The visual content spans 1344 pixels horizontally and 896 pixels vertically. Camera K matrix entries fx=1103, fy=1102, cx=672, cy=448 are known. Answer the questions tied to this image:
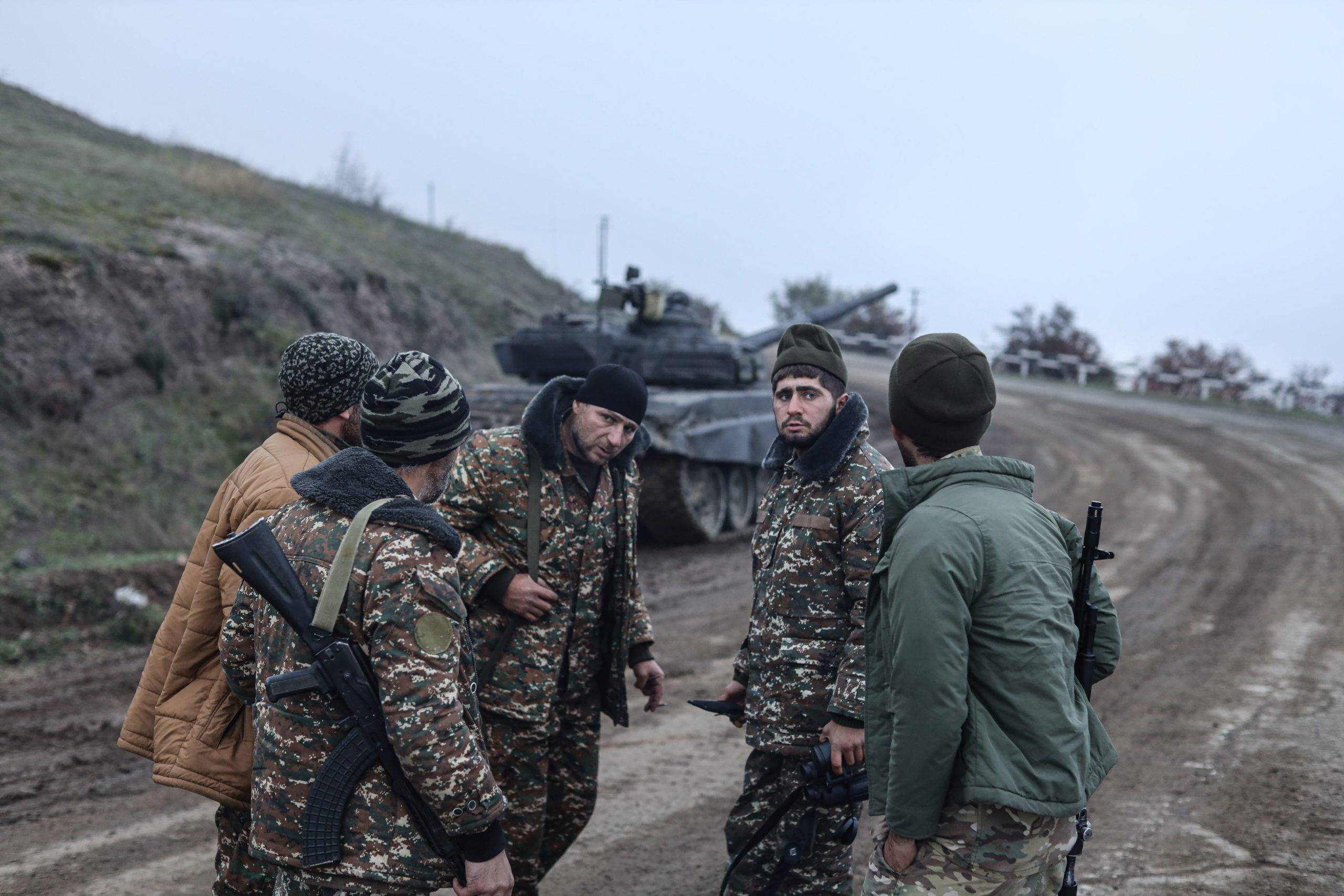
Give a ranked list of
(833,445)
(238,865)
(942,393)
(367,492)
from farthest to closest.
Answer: (833,445) → (238,865) → (942,393) → (367,492)

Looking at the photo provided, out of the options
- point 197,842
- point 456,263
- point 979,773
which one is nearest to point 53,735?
point 197,842

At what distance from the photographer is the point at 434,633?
2.19 m

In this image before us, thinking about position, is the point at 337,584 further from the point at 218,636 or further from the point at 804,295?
the point at 804,295

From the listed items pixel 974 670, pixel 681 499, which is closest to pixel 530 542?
pixel 974 670

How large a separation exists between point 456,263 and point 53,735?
767 inches

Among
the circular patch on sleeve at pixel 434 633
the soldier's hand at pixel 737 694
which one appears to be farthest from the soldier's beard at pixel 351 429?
the soldier's hand at pixel 737 694

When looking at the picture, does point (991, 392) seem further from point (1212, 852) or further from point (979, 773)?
point (1212, 852)

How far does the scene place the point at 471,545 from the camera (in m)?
3.57

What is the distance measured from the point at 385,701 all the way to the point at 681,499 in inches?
362

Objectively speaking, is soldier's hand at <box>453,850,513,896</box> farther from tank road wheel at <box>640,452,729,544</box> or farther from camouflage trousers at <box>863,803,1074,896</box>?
tank road wheel at <box>640,452,729,544</box>

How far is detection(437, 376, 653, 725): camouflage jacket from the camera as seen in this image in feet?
11.3

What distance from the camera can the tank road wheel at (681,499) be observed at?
11164 millimetres

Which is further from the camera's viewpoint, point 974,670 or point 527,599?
point 527,599

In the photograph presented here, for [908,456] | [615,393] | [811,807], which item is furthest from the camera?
[615,393]
